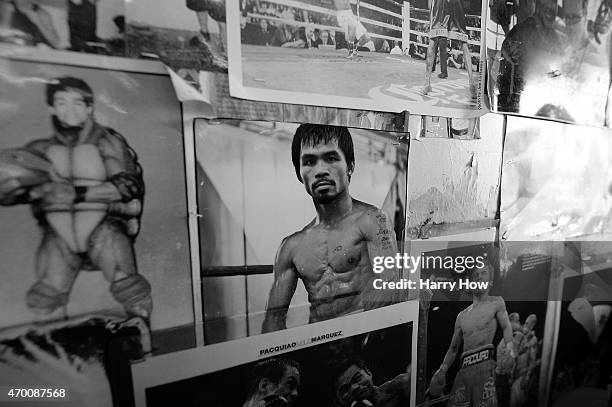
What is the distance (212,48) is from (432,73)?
40cm

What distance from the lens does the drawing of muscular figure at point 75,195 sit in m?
→ 0.38

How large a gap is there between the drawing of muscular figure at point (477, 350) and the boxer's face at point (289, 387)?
32cm

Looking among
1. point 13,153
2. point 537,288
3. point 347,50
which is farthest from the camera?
point 537,288

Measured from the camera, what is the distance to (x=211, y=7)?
17.3 inches

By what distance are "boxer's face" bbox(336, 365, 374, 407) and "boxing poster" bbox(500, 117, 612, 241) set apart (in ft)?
1.41

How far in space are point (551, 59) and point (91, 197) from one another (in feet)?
3.04

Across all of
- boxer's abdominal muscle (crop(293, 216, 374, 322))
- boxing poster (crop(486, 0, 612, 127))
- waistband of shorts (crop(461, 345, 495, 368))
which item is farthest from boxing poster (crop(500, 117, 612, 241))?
boxer's abdominal muscle (crop(293, 216, 374, 322))

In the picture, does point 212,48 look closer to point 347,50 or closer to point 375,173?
point 347,50

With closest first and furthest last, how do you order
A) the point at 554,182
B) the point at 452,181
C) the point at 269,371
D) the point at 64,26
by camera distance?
the point at 64,26, the point at 269,371, the point at 452,181, the point at 554,182

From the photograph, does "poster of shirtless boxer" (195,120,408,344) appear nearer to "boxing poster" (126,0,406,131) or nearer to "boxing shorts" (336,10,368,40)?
"boxing poster" (126,0,406,131)

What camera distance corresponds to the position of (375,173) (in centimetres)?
57

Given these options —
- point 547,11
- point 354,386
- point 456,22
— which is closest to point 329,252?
point 354,386

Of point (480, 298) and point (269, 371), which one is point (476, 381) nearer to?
point (480, 298)

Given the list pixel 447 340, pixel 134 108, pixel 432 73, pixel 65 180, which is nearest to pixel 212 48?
pixel 134 108
